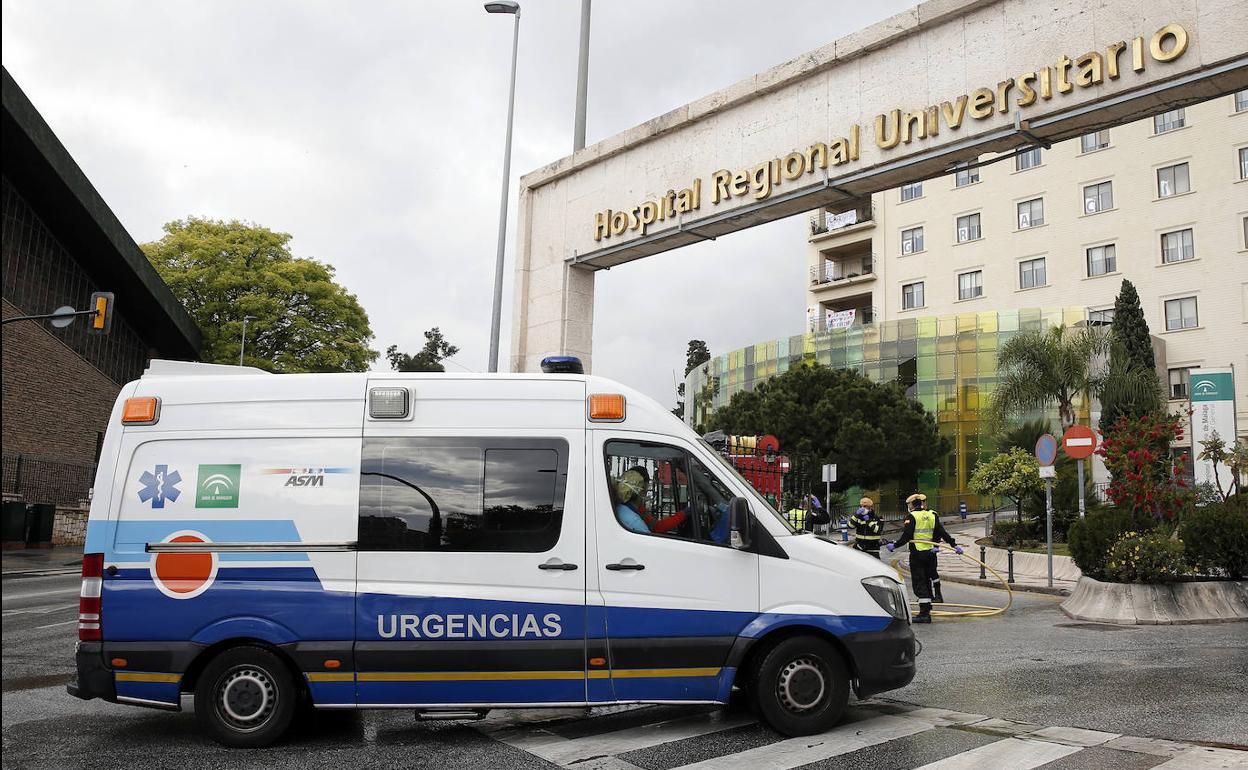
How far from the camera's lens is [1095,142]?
5103 cm

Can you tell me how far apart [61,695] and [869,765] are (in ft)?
21.1

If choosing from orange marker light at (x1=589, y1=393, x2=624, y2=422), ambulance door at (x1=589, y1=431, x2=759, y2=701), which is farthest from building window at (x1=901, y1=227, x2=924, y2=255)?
ambulance door at (x1=589, y1=431, x2=759, y2=701)

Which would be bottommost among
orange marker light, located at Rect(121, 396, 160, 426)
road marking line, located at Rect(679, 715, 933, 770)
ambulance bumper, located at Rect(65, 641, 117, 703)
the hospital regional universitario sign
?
road marking line, located at Rect(679, 715, 933, 770)

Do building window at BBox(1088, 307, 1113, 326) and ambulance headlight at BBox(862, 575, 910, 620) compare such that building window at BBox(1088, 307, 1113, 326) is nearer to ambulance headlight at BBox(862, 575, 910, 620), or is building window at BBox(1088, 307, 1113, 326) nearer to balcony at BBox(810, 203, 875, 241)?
balcony at BBox(810, 203, 875, 241)

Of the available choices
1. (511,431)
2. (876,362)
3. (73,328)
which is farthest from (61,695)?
(876,362)

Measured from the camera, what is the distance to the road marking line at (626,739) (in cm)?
597

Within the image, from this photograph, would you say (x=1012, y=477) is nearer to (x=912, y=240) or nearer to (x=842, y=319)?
(x=912, y=240)

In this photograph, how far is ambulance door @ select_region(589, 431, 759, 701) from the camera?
21.0ft

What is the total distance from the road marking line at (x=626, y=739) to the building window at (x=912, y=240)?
2156 inches

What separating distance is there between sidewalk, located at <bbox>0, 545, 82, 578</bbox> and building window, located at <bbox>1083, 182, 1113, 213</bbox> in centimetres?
4818

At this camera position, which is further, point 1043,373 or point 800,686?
point 1043,373

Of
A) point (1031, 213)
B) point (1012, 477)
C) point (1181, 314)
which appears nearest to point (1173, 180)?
point (1181, 314)

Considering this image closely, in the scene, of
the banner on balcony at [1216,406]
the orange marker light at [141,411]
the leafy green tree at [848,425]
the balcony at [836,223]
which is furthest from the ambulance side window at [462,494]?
the balcony at [836,223]

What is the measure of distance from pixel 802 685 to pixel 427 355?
9390 cm
